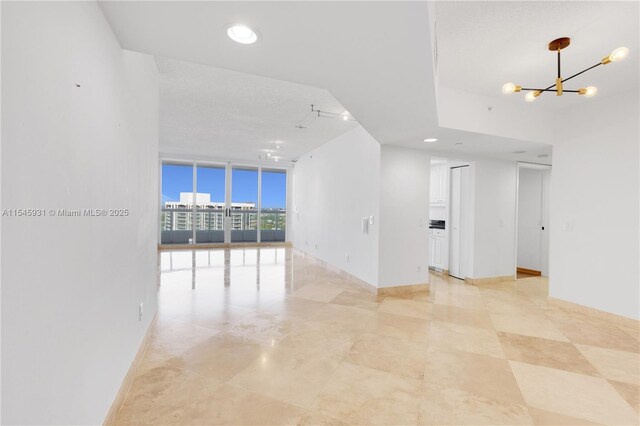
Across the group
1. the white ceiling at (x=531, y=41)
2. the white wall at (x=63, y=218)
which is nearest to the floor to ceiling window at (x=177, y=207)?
the white wall at (x=63, y=218)

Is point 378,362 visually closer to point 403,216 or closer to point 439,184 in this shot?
point 403,216

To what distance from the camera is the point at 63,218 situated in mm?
1136

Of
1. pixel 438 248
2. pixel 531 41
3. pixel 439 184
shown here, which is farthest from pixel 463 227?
pixel 531 41

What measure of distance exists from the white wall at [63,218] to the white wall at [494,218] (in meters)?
5.26

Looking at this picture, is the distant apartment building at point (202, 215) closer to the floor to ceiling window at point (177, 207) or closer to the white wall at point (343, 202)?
the floor to ceiling window at point (177, 207)

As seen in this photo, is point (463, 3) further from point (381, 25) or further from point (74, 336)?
point (74, 336)

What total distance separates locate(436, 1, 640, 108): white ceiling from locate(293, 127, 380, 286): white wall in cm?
175

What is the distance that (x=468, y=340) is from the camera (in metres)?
2.99

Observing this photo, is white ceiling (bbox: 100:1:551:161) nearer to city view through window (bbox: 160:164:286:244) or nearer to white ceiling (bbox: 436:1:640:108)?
white ceiling (bbox: 436:1:640:108)

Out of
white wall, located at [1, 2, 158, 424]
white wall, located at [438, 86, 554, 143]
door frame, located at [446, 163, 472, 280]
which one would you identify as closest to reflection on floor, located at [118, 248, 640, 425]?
white wall, located at [1, 2, 158, 424]

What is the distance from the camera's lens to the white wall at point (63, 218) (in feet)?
2.80

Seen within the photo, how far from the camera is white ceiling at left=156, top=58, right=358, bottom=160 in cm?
351

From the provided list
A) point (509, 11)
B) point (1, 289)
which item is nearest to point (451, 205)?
point (509, 11)

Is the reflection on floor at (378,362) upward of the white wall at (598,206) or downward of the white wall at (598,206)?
downward
